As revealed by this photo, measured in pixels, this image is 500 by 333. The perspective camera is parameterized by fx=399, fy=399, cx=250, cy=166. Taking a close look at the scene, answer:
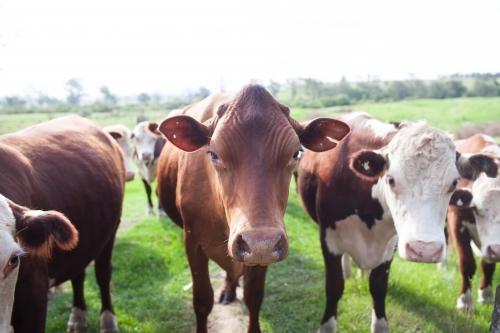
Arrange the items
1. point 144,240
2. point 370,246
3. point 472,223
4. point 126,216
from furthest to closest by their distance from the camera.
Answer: point 126,216 → point 144,240 → point 472,223 → point 370,246

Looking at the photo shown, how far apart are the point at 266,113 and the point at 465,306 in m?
3.55

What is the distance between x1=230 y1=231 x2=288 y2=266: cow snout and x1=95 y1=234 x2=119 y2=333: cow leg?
2.82 m

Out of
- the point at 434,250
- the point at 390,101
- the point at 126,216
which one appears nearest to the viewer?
the point at 434,250

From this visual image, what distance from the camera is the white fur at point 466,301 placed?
4457 millimetres

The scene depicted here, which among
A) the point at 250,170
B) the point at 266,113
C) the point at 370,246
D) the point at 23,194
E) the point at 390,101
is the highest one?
the point at 266,113

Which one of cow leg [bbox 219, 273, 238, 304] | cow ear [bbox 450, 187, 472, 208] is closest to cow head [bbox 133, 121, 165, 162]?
cow leg [bbox 219, 273, 238, 304]

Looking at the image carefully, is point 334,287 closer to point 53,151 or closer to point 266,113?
point 266,113

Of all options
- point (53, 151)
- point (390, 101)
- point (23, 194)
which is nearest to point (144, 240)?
point (53, 151)

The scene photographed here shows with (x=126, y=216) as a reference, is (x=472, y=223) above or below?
above

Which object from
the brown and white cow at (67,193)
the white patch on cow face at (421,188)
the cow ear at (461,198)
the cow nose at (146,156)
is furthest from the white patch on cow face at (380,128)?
the cow nose at (146,156)

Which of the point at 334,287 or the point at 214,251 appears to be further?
the point at 334,287

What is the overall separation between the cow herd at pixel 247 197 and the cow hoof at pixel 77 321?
0.01 metres

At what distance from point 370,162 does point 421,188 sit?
493mm

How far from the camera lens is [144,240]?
7.23 meters
